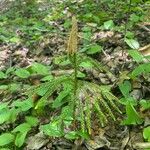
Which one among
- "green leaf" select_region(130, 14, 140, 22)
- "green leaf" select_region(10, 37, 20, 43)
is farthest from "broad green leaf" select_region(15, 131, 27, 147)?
"green leaf" select_region(10, 37, 20, 43)

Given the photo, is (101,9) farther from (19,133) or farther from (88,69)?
(19,133)

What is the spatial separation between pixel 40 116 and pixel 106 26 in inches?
67.9

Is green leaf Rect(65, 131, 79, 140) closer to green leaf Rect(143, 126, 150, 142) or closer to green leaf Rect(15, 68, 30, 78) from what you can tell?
green leaf Rect(143, 126, 150, 142)

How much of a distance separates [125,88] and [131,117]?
408 millimetres

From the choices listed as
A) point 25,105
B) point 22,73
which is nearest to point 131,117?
point 25,105

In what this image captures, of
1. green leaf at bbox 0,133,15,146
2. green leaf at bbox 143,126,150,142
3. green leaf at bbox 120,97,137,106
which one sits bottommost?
green leaf at bbox 0,133,15,146

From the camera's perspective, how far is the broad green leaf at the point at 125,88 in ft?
10.0

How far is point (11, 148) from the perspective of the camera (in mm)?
2863

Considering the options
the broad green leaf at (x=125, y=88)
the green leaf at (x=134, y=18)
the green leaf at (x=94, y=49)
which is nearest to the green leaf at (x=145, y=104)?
the broad green leaf at (x=125, y=88)

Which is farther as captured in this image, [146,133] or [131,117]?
[131,117]

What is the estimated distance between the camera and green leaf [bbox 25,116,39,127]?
294 centimetres

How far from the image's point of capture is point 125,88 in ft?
10.2

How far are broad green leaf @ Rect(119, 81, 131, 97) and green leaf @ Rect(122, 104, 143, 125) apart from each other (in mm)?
303

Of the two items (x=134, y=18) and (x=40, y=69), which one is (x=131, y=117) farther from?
(x=134, y=18)
